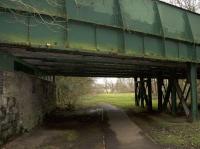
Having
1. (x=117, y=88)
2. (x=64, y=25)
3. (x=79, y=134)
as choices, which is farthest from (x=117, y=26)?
(x=117, y=88)

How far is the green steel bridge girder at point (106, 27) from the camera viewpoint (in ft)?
39.6

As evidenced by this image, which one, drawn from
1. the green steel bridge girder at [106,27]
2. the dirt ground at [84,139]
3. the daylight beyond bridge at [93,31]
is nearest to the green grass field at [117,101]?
the green steel bridge girder at [106,27]

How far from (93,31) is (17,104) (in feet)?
15.2

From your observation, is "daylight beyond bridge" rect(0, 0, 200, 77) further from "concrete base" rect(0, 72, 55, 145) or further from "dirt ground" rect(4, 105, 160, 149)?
"dirt ground" rect(4, 105, 160, 149)

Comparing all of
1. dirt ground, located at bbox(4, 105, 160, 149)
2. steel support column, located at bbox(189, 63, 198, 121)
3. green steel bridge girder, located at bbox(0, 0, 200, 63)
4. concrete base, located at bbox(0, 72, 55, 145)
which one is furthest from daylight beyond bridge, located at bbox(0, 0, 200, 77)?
Answer: dirt ground, located at bbox(4, 105, 160, 149)

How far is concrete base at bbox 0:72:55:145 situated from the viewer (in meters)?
13.6

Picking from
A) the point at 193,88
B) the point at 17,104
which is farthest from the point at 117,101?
the point at 17,104

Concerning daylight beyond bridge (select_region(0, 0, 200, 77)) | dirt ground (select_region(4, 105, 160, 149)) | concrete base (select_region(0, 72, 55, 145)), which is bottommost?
dirt ground (select_region(4, 105, 160, 149))

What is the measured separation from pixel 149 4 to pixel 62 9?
19.5 feet

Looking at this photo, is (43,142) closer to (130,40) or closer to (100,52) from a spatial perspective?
(100,52)

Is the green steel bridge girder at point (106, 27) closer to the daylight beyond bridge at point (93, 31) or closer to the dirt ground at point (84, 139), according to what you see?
the daylight beyond bridge at point (93, 31)

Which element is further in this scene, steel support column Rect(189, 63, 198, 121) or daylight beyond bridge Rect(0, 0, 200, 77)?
steel support column Rect(189, 63, 198, 121)

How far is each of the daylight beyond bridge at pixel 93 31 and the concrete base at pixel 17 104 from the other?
2.12 feet

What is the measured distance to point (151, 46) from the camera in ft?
57.8
